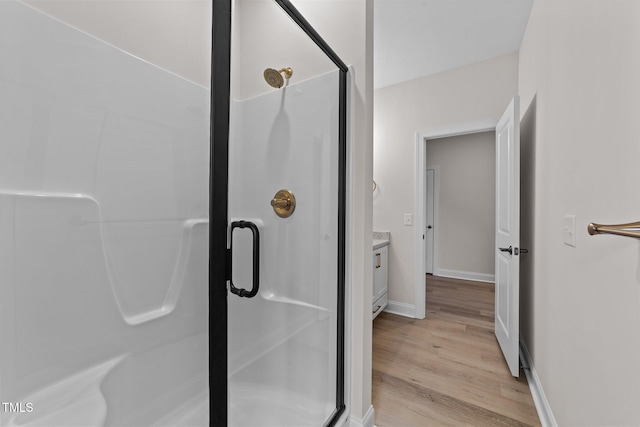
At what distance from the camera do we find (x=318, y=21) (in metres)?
1.53

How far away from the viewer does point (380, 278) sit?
295 cm

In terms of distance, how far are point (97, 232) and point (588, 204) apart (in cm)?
196

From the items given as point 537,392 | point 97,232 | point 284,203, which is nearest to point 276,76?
point 284,203

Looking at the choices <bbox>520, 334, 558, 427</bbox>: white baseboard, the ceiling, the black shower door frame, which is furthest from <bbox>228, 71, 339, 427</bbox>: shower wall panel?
the ceiling

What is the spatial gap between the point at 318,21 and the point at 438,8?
117 cm

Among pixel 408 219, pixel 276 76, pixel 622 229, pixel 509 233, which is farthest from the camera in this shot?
pixel 408 219

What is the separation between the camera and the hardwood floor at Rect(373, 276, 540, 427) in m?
1.59

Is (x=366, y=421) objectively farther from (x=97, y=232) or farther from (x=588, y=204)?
(x=97, y=232)

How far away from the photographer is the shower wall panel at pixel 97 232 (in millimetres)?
1021

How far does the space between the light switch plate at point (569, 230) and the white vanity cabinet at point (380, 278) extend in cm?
157

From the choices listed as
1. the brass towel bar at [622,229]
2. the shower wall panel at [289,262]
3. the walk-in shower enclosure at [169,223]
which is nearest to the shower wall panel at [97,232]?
the walk-in shower enclosure at [169,223]

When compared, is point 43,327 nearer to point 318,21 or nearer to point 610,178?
point 318,21

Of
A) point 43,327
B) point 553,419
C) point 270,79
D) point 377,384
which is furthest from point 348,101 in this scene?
point 553,419

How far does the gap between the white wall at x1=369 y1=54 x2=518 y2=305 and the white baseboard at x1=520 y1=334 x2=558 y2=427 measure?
3.57ft
